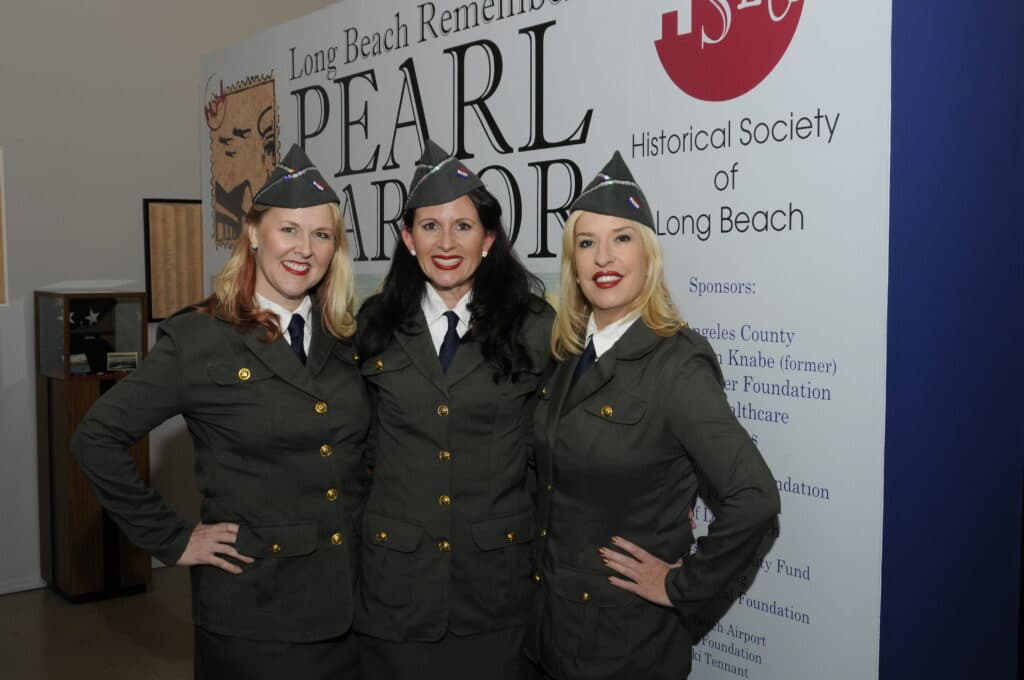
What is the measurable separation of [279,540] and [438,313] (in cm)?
69

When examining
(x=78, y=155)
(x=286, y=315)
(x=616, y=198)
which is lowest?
(x=286, y=315)

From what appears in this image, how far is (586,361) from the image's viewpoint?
229 cm

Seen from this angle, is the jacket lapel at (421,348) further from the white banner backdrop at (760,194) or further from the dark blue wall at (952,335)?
the dark blue wall at (952,335)

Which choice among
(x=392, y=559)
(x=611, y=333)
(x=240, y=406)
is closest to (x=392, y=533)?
(x=392, y=559)

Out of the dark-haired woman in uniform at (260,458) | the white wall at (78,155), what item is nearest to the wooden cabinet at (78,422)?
the white wall at (78,155)

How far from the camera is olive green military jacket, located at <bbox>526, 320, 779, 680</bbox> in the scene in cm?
206

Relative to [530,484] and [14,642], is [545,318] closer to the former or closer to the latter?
[530,484]

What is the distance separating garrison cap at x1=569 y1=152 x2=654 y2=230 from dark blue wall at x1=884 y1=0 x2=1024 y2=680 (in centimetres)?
55

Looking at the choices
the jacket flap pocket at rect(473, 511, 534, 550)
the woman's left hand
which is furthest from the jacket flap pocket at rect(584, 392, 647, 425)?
the jacket flap pocket at rect(473, 511, 534, 550)

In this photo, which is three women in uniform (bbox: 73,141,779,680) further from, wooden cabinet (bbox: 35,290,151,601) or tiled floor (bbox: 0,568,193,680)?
wooden cabinet (bbox: 35,290,151,601)

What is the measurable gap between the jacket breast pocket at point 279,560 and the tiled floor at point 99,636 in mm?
2493

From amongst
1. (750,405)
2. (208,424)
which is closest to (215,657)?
(208,424)

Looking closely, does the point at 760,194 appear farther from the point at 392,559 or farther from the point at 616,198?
the point at 392,559

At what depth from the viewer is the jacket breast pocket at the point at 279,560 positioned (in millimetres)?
2363
